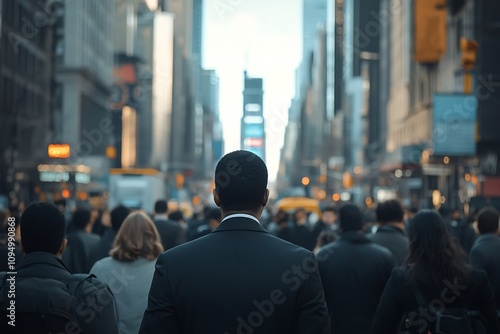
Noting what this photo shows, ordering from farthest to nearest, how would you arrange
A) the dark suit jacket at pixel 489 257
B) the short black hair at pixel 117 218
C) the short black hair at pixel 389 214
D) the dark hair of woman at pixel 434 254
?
the short black hair at pixel 117 218, the short black hair at pixel 389 214, the dark suit jacket at pixel 489 257, the dark hair of woman at pixel 434 254

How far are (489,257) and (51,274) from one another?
18.8 feet

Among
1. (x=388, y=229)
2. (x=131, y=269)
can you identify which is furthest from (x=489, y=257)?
(x=131, y=269)

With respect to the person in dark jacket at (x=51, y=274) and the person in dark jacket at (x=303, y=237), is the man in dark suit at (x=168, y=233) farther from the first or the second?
the person in dark jacket at (x=51, y=274)

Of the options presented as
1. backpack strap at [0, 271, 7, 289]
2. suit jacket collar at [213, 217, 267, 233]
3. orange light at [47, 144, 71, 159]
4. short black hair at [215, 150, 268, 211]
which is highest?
orange light at [47, 144, 71, 159]

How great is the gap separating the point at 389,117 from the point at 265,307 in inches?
3965

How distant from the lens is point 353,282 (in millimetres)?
8773

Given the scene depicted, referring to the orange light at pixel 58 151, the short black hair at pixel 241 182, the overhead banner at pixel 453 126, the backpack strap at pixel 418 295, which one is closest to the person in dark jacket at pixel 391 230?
the backpack strap at pixel 418 295

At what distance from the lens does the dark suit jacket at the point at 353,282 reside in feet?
28.2

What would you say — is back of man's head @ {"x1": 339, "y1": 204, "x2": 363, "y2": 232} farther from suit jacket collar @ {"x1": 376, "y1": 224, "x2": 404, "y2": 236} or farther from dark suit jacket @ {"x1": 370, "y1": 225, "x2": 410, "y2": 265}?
suit jacket collar @ {"x1": 376, "y1": 224, "x2": 404, "y2": 236}

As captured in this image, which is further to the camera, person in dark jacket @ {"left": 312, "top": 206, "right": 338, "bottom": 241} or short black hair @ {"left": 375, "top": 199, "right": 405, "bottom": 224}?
person in dark jacket @ {"left": 312, "top": 206, "right": 338, "bottom": 241}

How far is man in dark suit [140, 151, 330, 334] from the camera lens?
4645 millimetres

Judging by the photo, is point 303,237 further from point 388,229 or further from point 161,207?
point 388,229

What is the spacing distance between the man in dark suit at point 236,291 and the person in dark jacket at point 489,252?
565cm

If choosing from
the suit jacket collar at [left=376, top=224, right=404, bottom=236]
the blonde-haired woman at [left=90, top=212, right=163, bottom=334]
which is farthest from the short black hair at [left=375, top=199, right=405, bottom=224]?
the blonde-haired woman at [left=90, top=212, right=163, bottom=334]
